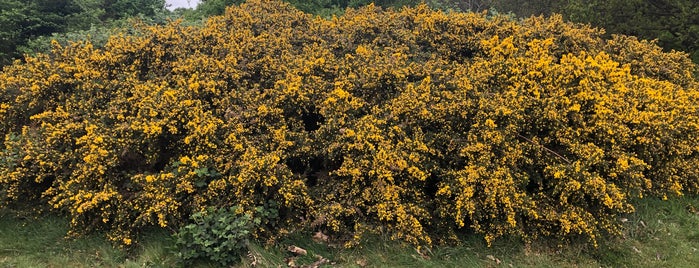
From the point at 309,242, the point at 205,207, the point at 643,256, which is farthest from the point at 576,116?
the point at 205,207

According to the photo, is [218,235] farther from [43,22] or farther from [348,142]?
[43,22]

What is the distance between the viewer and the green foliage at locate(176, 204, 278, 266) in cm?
365

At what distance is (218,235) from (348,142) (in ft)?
4.32

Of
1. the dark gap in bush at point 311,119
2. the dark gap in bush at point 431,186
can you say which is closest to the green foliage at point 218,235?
the dark gap in bush at point 311,119

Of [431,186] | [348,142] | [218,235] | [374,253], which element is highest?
[348,142]

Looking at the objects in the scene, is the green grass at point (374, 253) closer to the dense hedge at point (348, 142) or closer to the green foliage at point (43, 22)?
the dense hedge at point (348, 142)

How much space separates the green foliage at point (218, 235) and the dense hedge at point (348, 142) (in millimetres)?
135

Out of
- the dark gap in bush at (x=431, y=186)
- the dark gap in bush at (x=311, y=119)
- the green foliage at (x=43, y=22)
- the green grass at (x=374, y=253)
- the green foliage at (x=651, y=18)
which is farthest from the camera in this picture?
the green foliage at (x=651, y=18)

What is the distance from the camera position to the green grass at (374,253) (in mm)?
3854

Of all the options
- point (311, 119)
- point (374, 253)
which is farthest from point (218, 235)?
point (311, 119)

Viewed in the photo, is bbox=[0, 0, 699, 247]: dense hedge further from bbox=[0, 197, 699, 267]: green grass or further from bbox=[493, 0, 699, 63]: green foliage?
bbox=[493, 0, 699, 63]: green foliage

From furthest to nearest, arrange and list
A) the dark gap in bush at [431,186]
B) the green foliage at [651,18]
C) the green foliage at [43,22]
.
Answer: the green foliage at [651,18]
the green foliage at [43,22]
the dark gap in bush at [431,186]

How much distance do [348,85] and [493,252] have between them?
204 cm

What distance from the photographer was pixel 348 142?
13.5ft
